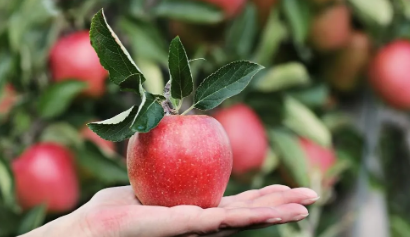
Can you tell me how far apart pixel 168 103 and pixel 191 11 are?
0.38 metres

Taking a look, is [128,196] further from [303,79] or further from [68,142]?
[303,79]

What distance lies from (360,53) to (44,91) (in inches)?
18.6

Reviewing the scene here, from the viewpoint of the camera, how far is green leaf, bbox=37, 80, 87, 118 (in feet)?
2.64

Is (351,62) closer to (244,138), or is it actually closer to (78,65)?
(244,138)

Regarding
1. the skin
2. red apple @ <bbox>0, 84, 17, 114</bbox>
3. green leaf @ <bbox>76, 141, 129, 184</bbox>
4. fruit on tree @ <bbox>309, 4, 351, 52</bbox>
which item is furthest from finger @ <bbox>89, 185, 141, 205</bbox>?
fruit on tree @ <bbox>309, 4, 351, 52</bbox>

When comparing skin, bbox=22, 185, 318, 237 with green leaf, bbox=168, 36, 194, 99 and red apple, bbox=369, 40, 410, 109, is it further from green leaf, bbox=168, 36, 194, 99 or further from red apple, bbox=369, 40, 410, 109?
red apple, bbox=369, 40, 410, 109

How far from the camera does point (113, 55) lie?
0.44m

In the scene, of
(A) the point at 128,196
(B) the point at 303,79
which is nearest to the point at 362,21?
(B) the point at 303,79

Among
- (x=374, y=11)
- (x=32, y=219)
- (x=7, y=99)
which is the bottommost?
(x=32, y=219)

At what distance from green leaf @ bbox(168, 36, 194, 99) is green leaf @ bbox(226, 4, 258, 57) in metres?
0.44

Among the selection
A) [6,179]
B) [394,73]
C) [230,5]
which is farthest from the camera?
[394,73]

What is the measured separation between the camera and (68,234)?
0.45 m

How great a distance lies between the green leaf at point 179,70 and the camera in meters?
0.44

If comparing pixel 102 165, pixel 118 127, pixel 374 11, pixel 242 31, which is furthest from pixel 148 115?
pixel 374 11
